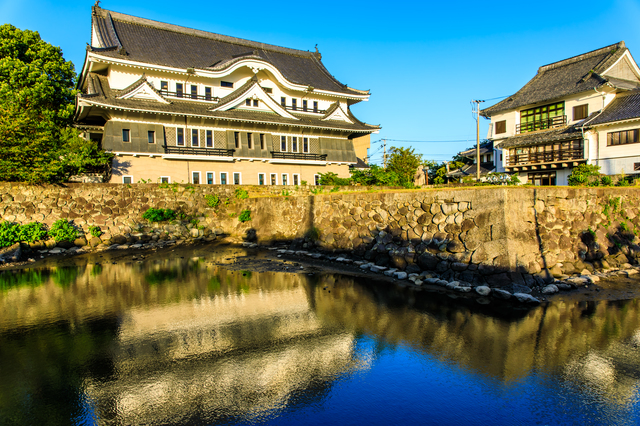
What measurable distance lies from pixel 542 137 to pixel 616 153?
6.54m

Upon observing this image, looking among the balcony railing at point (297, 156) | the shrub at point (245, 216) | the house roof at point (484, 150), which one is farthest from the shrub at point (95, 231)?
the house roof at point (484, 150)

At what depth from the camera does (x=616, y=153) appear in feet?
106

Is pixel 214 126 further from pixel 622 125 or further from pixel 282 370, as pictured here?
pixel 622 125

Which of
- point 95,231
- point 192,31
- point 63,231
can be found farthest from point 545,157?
point 63,231

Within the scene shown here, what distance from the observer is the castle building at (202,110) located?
1086 inches

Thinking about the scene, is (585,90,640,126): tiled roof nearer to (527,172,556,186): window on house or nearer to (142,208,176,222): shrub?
(527,172,556,186): window on house

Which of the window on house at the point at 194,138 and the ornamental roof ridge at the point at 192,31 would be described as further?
the ornamental roof ridge at the point at 192,31

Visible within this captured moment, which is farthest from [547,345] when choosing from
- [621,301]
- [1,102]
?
[1,102]

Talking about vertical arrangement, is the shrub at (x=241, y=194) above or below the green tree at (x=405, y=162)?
below

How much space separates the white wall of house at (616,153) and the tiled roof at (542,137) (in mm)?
1852

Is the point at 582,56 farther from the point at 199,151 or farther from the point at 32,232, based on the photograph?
the point at 32,232

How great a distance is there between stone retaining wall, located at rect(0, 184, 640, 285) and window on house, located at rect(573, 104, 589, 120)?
79.2 ft

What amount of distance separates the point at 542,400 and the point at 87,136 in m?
36.3

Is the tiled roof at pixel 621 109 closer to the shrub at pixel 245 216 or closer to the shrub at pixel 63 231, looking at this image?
the shrub at pixel 245 216
